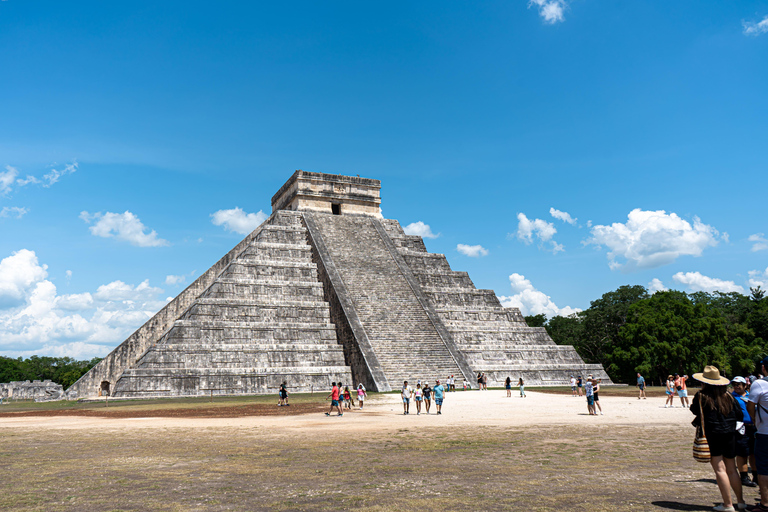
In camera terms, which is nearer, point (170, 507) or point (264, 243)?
point (170, 507)

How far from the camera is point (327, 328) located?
24.8 m

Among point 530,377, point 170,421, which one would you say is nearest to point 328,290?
point 530,377

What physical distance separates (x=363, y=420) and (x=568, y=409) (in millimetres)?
5851

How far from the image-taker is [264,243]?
29109 millimetres

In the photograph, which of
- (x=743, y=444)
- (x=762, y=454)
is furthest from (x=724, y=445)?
(x=743, y=444)

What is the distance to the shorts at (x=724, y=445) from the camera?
5.06 m

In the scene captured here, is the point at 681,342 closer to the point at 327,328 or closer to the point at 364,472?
the point at 327,328

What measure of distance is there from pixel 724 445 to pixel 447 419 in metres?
8.59

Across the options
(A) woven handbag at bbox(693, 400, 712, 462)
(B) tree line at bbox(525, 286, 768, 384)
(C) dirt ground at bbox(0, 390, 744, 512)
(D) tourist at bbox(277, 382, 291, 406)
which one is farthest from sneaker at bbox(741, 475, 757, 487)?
(B) tree line at bbox(525, 286, 768, 384)

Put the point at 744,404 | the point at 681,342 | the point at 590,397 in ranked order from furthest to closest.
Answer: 1. the point at 681,342
2. the point at 590,397
3. the point at 744,404

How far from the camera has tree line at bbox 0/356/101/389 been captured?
80.2 metres

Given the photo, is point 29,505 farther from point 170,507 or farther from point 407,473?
point 407,473

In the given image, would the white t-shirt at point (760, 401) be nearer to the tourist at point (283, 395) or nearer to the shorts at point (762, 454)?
the shorts at point (762, 454)

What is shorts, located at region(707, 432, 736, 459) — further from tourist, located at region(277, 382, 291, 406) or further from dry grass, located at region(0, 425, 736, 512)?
tourist, located at region(277, 382, 291, 406)
